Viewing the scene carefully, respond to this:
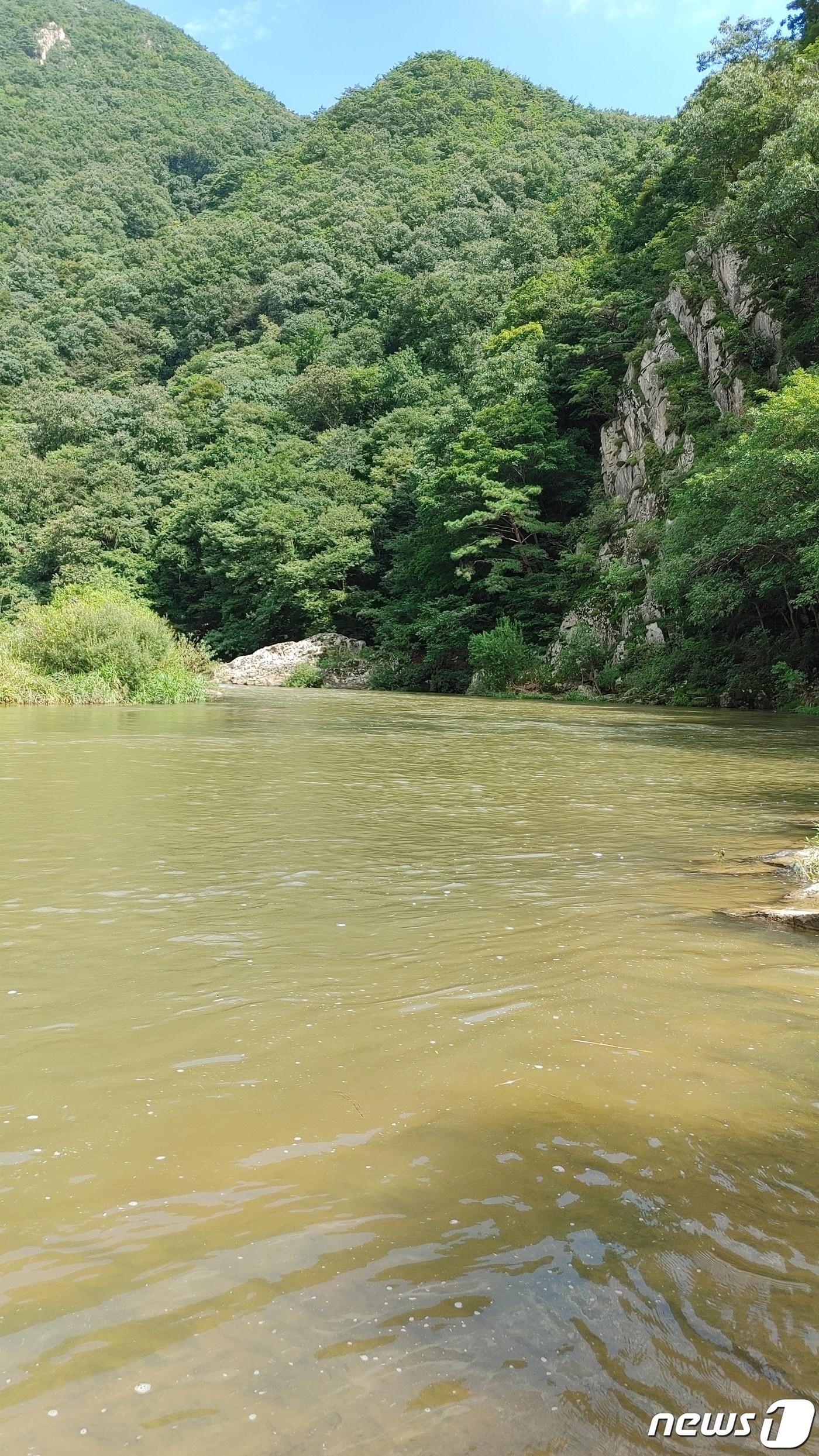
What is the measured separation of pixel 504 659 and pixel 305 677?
12.3 meters

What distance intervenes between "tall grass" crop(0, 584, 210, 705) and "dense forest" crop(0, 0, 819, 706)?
12.2m

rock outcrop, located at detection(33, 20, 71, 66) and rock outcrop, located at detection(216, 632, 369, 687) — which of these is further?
rock outcrop, located at detection(33, 20, 71, 66)

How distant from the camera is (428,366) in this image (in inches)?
2495

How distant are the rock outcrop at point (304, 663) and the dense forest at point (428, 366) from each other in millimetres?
1528

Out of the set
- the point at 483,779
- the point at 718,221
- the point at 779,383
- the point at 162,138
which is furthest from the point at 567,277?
the point at 162,138

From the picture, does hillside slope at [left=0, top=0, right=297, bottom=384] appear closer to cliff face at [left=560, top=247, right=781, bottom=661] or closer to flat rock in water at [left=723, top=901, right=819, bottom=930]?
cliff face at [left=560, top=247, right=781, bottom=661]

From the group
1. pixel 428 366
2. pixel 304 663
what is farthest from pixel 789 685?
pixel 428 366

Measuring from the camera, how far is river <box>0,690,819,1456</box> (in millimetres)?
1775

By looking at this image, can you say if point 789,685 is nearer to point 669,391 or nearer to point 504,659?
point 504,659

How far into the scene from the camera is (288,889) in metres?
5.73

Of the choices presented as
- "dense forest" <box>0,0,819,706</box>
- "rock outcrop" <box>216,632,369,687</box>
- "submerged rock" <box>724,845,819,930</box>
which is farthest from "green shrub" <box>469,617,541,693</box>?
"submerged rock" <box>724,845,819,930</box>

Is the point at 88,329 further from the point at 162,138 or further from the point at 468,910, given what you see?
the point at 468,910

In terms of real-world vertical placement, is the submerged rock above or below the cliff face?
below

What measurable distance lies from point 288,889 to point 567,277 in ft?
159
